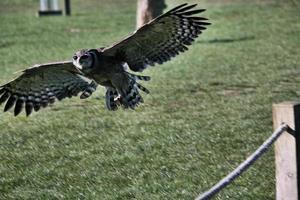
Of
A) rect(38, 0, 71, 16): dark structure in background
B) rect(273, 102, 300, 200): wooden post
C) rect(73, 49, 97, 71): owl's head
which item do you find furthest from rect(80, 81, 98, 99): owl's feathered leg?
rect(38, 0, 71, 16): dark structure in background

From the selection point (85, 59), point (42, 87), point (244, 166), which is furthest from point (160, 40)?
point (244, 166)

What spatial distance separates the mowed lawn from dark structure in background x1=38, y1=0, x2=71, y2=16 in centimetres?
631

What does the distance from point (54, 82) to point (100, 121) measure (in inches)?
76.4

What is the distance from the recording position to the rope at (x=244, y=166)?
4535mm

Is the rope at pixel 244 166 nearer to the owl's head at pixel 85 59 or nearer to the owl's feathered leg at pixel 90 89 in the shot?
the owl's head at pixel 85 59

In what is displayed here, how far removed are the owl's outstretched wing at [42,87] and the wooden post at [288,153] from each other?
236 cm

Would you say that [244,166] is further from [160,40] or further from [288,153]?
[160,40]

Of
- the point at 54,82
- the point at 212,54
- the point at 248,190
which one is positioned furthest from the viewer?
the point at 212,54

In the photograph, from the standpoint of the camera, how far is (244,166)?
4.80 meters

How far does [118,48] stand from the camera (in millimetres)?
6859

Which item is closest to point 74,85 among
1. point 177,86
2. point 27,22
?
point 177,86

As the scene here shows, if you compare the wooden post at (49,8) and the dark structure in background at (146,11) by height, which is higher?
the dark structure in background at (146,11)

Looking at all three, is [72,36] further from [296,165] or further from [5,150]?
[296,165]

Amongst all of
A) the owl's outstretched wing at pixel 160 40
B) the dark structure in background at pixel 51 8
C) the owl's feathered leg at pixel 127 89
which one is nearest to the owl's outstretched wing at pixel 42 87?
the owl's feathered leg at pixel 127 89
